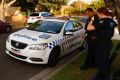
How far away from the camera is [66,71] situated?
8578mm

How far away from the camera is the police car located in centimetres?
874

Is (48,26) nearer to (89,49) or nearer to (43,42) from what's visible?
(43,42)

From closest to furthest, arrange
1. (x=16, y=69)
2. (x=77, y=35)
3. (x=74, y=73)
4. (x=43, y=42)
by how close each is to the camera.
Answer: (x=74, y=73)
(x=16, y=69)
(x=43, y=42)
(x=77, y=35)

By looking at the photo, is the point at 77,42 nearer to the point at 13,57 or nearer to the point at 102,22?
the point at 13,57

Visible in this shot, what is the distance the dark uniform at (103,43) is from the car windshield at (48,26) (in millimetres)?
3276

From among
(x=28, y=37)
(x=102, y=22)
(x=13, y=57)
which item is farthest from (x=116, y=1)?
(x=13, y=57)

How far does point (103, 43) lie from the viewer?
22.4 ft

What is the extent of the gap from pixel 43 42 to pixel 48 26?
1.67 m

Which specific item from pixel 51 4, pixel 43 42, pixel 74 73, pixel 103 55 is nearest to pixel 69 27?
pixel 43 42

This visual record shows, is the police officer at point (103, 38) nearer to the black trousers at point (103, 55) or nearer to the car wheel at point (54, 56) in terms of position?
the black trousers at point (103, 55)

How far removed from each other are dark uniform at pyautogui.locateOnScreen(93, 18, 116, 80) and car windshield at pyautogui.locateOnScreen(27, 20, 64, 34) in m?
3.28

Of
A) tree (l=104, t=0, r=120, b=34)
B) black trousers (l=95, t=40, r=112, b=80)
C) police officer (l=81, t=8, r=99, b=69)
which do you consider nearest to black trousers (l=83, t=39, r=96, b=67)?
police officer (l=81, t=8, r=99, b=69)

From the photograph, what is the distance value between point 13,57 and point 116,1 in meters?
3.91

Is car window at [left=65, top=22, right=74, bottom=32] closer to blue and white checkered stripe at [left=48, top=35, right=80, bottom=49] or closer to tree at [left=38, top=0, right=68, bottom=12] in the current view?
blue and white checkered stripe at [left=48, top=35, right=80, bottom=49]
